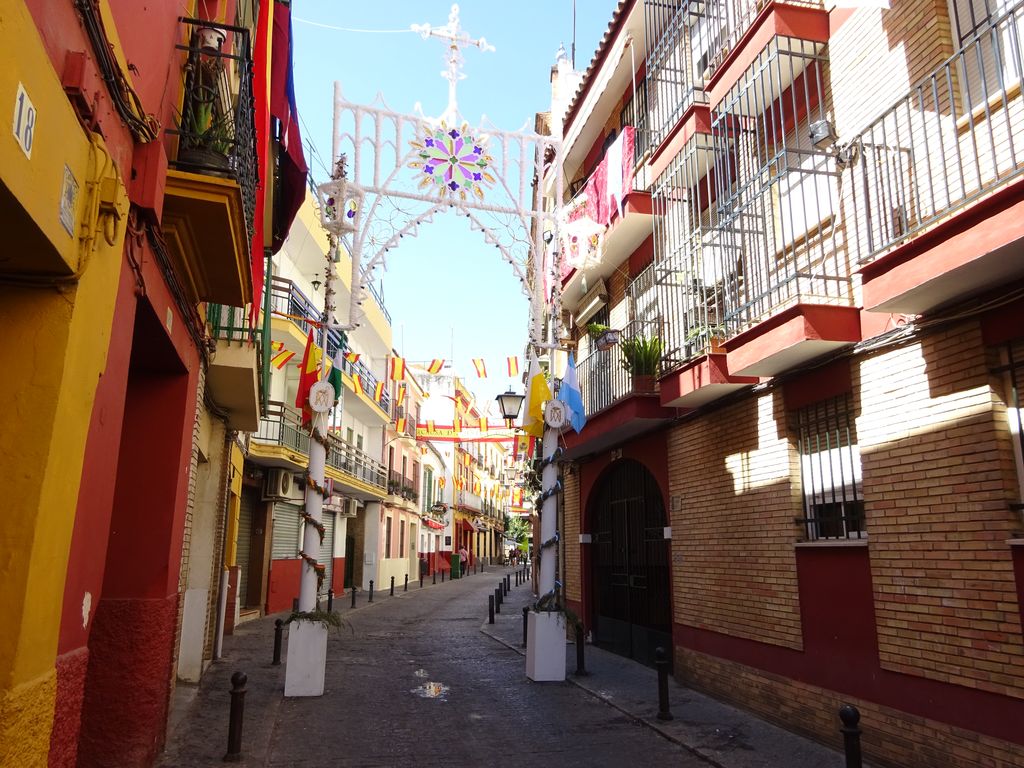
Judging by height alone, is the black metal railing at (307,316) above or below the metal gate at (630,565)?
above

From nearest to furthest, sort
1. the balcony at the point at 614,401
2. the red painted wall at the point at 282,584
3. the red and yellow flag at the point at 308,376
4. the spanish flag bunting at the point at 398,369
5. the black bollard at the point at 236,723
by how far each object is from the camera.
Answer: the black bollard at the point at 236,723, the red and yellow flag at the point at 308,376, the balcony at the point at 614,401, the red painted wall at the point at 282,584, the spanish flag bunting at the point at 398,369

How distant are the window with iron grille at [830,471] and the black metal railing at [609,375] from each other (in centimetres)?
317

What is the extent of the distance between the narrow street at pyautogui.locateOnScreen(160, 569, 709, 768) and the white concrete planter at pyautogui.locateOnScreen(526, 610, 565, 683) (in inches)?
7.7

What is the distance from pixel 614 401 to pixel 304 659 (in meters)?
5.63

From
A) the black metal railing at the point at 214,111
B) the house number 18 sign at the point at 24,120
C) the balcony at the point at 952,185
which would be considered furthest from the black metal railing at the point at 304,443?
the house number 18 sign at the point at 24,120

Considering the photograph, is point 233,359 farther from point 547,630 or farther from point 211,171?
point 547,630

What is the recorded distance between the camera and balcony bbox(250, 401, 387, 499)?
18156 mm

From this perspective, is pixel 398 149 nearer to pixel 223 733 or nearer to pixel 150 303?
pixel 150 303

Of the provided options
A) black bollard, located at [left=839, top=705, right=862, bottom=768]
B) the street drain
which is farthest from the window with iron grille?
the street drain

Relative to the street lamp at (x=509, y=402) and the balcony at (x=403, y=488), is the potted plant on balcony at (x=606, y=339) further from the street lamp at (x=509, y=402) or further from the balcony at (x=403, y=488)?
the balcony at (x=403, y=488)

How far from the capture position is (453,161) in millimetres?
11438

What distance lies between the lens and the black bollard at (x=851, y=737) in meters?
4.89

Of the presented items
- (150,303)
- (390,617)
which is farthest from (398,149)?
(390,617)

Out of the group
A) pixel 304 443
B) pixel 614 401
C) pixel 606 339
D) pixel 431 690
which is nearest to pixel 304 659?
pixel 431 690
